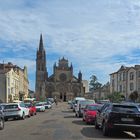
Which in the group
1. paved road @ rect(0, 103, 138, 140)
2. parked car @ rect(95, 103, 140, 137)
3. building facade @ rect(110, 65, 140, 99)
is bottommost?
paved road @ rect(0, 103, 138, 140)

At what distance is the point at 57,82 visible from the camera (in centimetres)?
17300

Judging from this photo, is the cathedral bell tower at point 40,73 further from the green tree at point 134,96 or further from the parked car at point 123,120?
the parked car at point 123,120

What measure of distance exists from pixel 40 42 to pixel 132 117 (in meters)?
167

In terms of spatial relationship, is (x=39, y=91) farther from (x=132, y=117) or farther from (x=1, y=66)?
(x=132, y=117)

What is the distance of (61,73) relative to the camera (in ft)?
577

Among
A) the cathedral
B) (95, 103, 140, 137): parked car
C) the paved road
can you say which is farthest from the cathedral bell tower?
(95, 103, 140, 137): parked car

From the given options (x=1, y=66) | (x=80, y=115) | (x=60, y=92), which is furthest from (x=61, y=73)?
(x=80, y=115)

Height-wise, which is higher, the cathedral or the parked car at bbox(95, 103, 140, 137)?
the cathedral

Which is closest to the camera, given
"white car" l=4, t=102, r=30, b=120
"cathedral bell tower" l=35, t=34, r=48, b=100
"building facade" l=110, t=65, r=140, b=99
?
"white car" l=4, t=102, r=30, b=120

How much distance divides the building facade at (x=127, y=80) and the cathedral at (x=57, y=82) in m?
55.9

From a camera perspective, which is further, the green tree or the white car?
the green tree

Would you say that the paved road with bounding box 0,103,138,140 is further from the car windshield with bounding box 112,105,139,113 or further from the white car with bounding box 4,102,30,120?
the white car with bounding box 4,102,30,120

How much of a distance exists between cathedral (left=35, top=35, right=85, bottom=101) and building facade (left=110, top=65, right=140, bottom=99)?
55907 mm

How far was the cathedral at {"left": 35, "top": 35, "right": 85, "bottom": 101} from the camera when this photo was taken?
172125 mm
